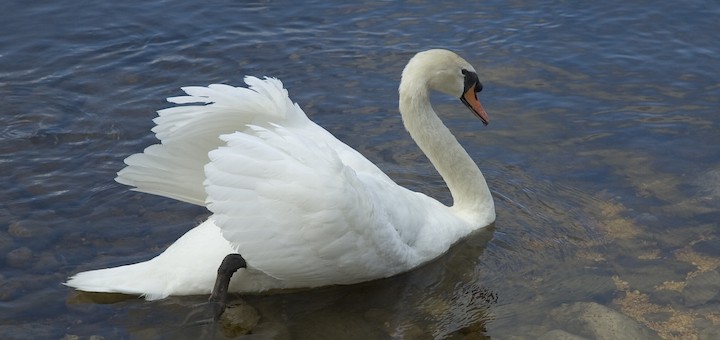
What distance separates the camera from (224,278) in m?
6.29

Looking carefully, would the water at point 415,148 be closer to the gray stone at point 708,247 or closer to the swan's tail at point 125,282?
the gray stone at point 708,247

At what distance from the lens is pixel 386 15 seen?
10.9 meters

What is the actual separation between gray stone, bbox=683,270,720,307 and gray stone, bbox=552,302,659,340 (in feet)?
1.66

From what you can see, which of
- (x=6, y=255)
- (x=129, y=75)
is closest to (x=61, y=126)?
(x=129, y=75)

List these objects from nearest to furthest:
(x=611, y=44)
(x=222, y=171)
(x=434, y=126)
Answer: (x=222, y=171) → (x=434, y=126) → (x=611, y=44)

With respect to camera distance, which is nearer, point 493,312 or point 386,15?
point 493,312

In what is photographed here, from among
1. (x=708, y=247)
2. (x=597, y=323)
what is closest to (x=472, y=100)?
(x=708, y=247)

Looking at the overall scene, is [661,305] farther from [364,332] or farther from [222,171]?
[222,171]

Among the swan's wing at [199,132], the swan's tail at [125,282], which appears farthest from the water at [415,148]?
the swan's wing at [199,132]

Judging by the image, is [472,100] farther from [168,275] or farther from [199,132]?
[168,275]

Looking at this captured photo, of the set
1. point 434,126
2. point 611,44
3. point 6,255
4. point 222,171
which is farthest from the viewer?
point 611,44

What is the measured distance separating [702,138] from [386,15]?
3.54m

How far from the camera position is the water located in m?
6.69

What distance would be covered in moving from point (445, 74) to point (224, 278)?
2.29m
